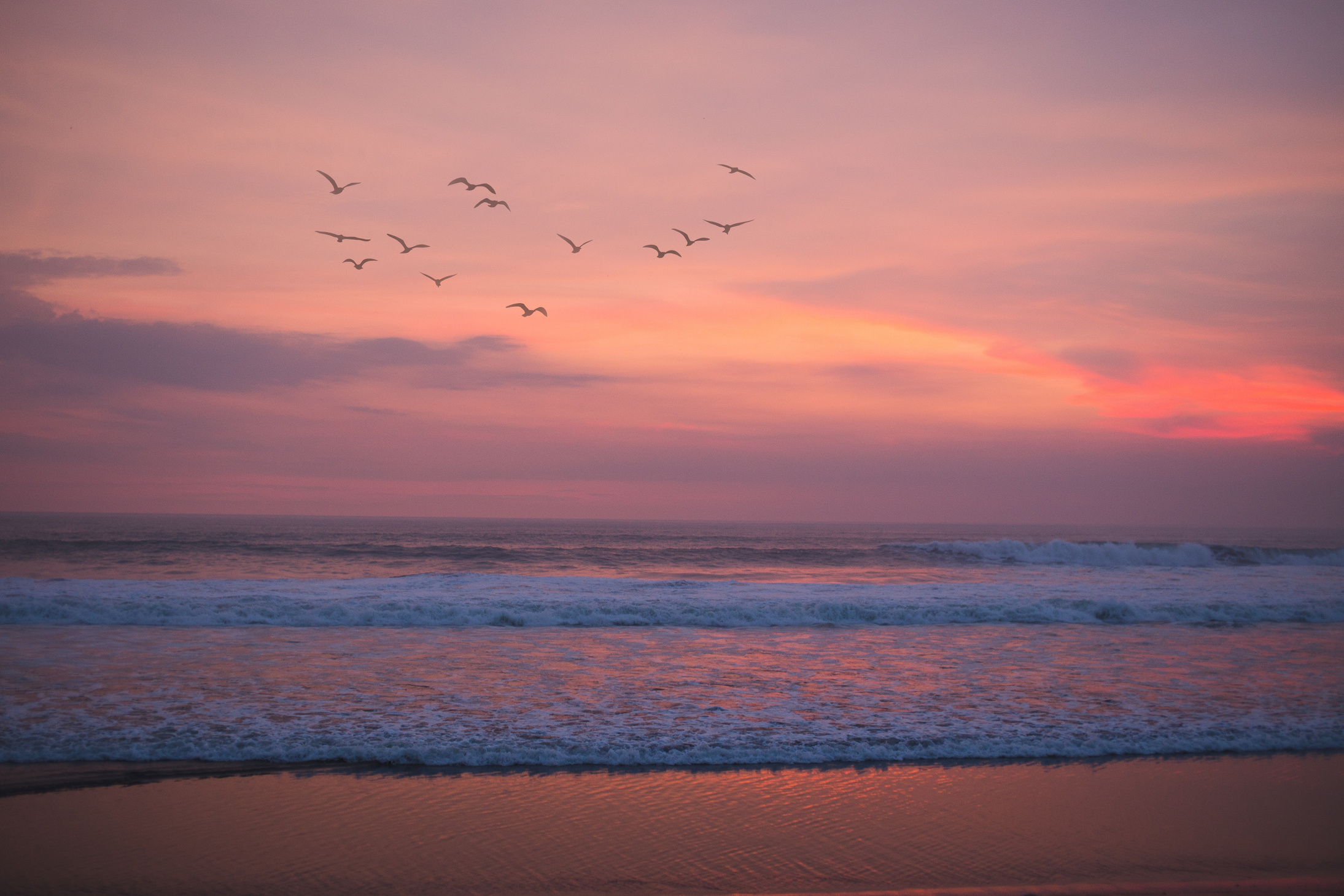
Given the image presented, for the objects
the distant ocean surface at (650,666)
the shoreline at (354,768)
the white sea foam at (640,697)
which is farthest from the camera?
the distant ocean surface at (650,666)

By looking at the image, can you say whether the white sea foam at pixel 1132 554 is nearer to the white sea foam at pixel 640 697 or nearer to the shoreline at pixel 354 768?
the white sea foam at pixel 640 697

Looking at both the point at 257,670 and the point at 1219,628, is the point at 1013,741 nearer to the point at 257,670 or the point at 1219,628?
the point at 257,670

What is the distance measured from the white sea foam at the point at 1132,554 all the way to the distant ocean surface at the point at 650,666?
13726 mm

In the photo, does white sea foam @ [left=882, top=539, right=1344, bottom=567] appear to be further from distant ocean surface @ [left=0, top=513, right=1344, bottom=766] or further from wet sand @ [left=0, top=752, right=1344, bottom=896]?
wet sand @ [left=0, top=752, right=1344, bottom=896]

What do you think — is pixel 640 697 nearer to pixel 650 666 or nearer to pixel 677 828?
pixel 650 666

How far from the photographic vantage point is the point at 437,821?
20.9 ft

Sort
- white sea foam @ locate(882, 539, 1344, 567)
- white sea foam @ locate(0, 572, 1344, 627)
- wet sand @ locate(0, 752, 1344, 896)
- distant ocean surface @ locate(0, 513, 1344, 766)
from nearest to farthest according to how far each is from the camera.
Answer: wet sand @ locate(0, 752, 1344, 896) < distant ocean surface @ locate(0, 513, 1344, 766) < white sea foam @ locate(0, 572, 1344, 627) < white sea foam @ locate(882, 539, 1344, 567)

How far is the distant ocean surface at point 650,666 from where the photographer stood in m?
8.36

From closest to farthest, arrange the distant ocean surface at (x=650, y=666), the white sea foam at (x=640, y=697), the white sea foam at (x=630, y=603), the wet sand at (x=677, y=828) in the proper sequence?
the wet sand at (x=677, y=828) < the white sea foam at (x=640, y=697) < the distant ocean surface at (x=650, y=666) < the white sea foam at (x=630, y=603)

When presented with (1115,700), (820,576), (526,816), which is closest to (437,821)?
Result: (526,816)

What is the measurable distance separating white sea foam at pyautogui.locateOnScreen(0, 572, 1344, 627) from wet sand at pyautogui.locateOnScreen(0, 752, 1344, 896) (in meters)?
9.98

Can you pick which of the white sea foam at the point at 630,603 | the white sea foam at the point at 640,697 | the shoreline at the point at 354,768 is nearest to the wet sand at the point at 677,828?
the shoreline at the point at 354,768

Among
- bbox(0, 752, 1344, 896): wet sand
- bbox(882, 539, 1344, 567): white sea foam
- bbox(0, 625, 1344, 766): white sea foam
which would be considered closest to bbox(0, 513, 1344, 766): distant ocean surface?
bbox(0, 625, 1344, 766): white sea foam

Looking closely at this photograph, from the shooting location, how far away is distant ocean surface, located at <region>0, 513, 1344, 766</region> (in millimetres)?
8359
